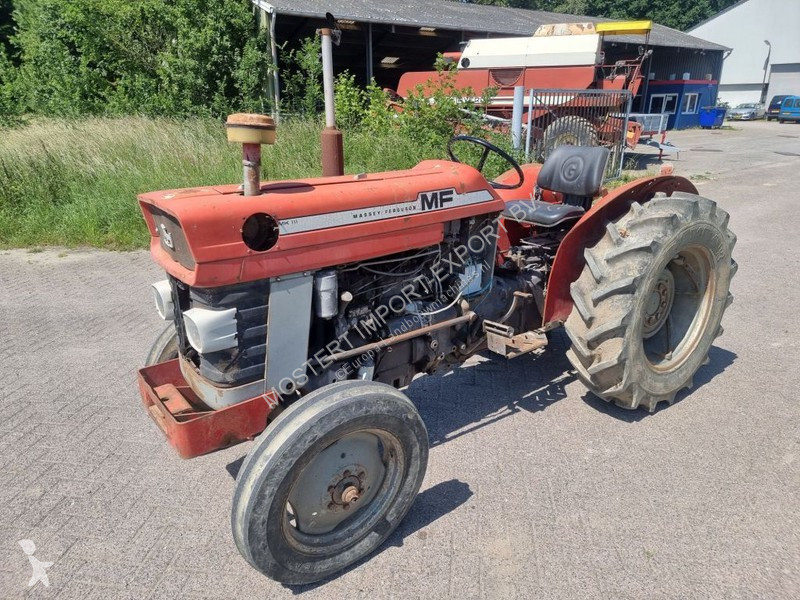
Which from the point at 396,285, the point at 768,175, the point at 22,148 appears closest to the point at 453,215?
the point at 396,285

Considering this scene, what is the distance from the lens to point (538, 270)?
3344 mm

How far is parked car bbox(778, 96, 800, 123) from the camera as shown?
88.7 ft

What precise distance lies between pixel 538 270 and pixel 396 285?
3.74 feet

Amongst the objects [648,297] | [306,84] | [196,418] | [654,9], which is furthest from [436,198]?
[654,9]

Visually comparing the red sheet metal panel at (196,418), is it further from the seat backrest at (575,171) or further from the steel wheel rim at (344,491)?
the seat backrest at (575,171)

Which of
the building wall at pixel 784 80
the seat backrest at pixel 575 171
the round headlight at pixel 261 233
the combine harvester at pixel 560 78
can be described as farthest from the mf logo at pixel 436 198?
the building wall at pixel 784 80

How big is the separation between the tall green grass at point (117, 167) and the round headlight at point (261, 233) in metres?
5.19

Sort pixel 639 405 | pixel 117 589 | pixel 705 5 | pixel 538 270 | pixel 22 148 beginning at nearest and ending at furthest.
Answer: pixel 117 589
pixel 639 405
pixel 538 270
pixel 22 148
pixel 705 5

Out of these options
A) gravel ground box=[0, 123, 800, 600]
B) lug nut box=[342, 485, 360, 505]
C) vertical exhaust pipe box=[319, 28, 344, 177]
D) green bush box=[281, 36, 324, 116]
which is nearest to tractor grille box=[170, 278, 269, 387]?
lug nut box=[342, 485, 360, 505]

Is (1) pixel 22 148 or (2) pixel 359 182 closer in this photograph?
(2) pixel 359 182

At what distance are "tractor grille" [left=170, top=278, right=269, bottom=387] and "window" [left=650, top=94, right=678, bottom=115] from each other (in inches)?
1020

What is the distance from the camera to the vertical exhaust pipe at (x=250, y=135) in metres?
1.92

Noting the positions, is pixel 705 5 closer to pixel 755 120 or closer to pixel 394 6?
pixel 755 120

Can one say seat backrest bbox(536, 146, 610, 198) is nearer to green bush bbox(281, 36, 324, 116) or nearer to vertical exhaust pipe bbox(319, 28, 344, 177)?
vertical exhaust pipe bbox(319, 28, 344, 177)
